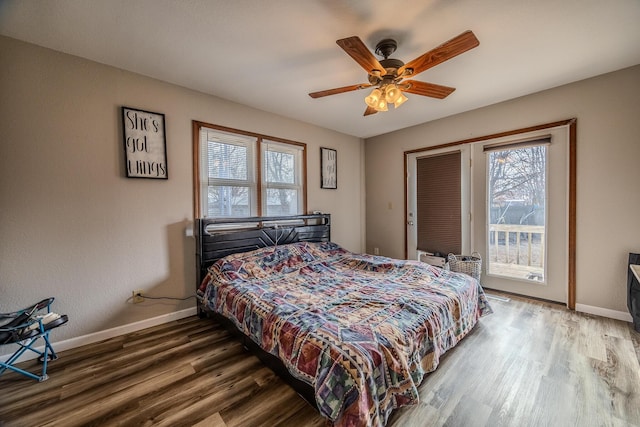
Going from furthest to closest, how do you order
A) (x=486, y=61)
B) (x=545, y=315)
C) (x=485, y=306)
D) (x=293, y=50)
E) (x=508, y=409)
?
(x=545, y=315) → (x=485, y=306) → (x=486, y=61) → (x=293, y=50) → (x=508, y=409)

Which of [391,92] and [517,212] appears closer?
[391,92]

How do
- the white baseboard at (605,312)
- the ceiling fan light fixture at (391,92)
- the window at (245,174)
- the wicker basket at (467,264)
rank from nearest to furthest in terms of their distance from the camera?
the ceiling fan light fixture at (391,92)
the white baseboard at (605,312)
the window at (245,174)
the wicker basket at (467,264)

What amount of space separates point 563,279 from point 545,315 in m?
0.58

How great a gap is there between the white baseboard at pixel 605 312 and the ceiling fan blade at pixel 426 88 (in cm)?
276

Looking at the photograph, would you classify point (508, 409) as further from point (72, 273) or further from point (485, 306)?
point (72, 273)

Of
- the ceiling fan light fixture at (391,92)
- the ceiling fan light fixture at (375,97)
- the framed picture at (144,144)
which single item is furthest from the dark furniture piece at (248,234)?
the ceiling fan light fixture at (391,92)

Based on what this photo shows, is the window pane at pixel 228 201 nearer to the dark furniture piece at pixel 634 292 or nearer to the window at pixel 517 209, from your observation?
the window at pixel 517 209

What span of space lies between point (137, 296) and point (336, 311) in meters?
2.04

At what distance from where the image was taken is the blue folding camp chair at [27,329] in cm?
162

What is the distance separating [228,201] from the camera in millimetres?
3051

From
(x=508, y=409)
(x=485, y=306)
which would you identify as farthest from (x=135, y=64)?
(x=485, y=306)

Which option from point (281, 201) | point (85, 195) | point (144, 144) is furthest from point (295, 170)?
point (85, 195)

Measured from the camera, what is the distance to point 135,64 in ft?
7.48

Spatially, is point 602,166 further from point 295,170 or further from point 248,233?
point 248,233
